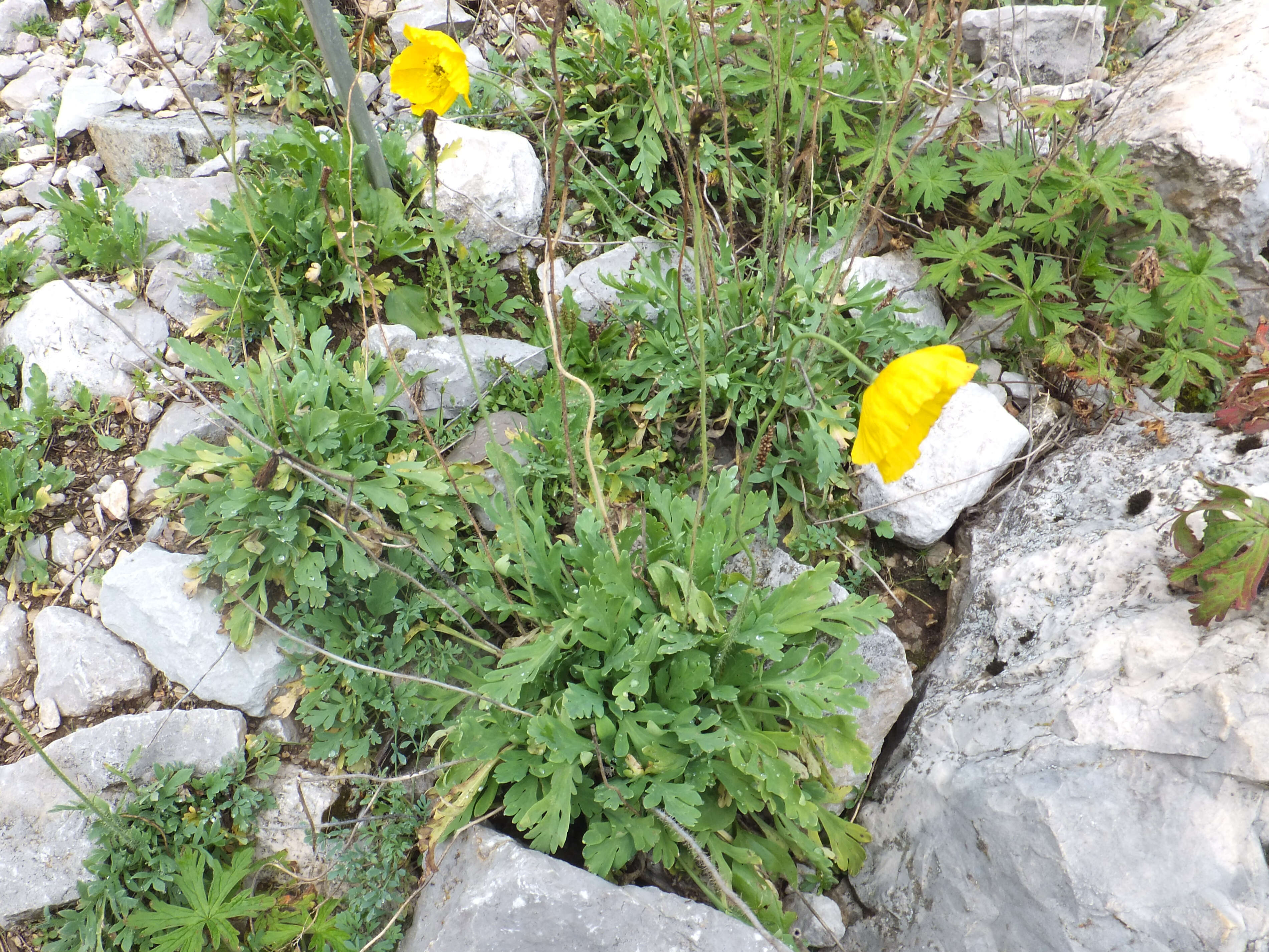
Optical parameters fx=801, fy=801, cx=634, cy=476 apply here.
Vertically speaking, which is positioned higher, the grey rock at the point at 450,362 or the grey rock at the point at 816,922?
the grey rock at the point at 450,362

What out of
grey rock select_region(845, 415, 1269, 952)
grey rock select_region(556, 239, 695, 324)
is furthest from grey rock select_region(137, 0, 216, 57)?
grey rock select_region(845, 415, 1269, 952)

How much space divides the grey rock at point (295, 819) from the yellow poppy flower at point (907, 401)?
7.01ft

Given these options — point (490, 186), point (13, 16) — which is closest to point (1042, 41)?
point (490, 186)

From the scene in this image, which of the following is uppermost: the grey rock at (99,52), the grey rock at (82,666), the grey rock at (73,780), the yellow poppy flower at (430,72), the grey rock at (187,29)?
the yellow poppy flower at (430,72)

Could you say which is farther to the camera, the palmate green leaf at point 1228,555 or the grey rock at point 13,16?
the grey rock at point 13,16

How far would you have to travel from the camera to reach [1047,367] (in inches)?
132

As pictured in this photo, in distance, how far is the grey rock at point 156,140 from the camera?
3809 mm

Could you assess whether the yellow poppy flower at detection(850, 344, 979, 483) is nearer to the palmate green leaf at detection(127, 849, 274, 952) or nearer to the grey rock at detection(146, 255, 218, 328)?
the palmate green leaf at detection(127, 849, 274, 952)

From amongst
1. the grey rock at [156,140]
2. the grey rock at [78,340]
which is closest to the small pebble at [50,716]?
the grey rock at [78,340]

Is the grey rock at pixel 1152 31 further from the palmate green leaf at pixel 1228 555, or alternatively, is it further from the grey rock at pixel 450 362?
the grey rock at pixel 450 362

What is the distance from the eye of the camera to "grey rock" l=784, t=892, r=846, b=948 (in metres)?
2.53

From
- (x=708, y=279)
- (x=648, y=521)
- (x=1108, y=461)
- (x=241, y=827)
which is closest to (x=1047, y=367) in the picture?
(x=1108, y=461)

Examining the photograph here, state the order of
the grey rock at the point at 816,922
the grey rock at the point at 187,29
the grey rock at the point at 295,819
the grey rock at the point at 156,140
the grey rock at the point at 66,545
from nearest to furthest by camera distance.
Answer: the grey rock at the point at 816,922
the grey rock at the point at 295,819
the grey rock at the point at 66,545
the grey rock at the point at 156,140
the grey rock at the point at 187,29

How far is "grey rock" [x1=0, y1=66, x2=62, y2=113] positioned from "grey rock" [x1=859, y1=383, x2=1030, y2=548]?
14.7ft
